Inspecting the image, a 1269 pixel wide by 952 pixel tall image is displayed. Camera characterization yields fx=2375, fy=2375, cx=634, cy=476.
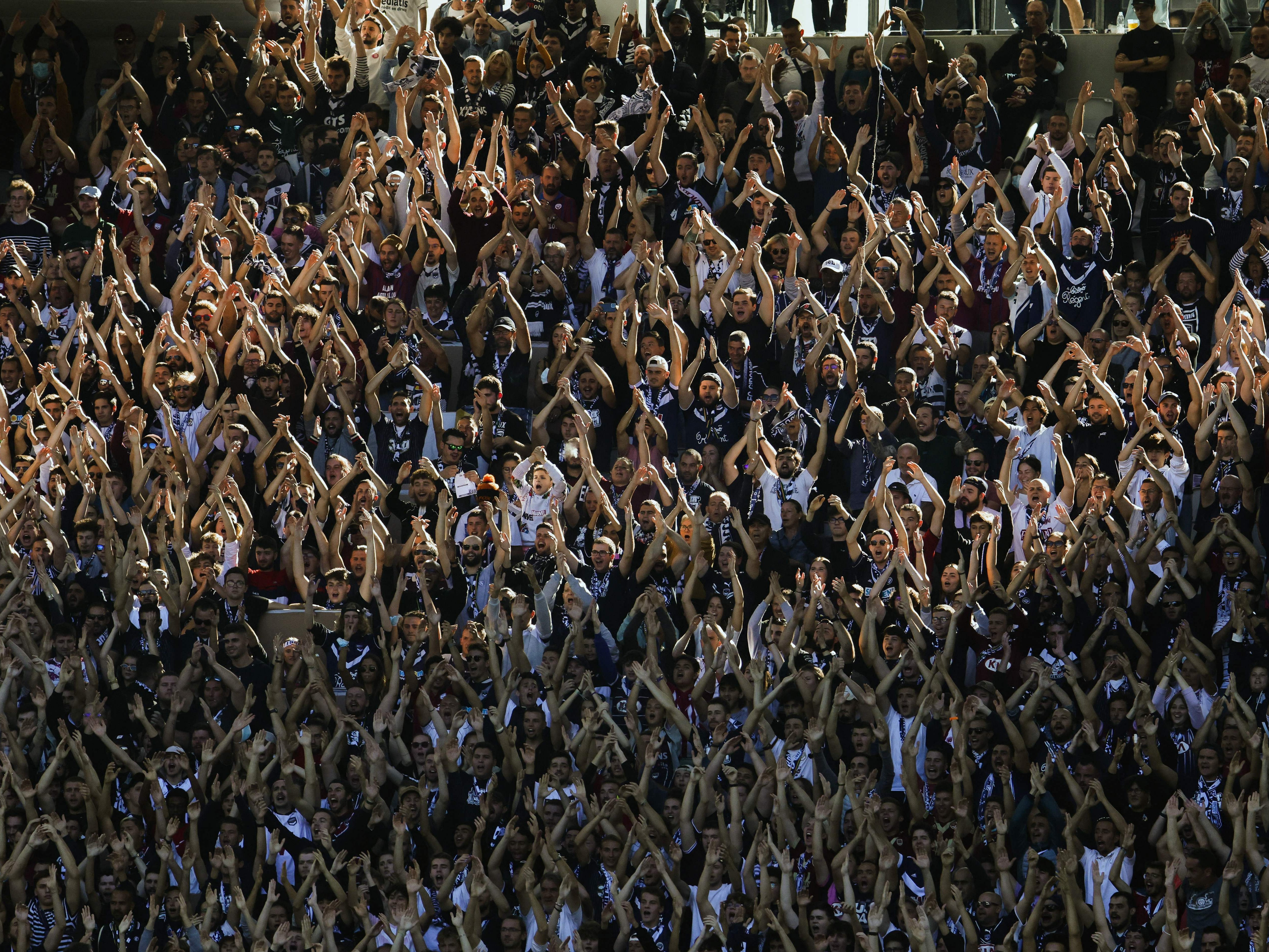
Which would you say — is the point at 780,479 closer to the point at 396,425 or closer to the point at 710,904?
the point at 396,425

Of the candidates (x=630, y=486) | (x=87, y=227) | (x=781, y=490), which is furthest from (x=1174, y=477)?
(x=87, y=227)

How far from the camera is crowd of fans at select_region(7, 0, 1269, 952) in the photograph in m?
15.0

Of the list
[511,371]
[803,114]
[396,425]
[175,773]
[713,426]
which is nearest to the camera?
[175,773]

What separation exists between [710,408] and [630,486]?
1158mm

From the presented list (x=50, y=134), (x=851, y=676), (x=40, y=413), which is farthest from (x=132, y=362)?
(x=851, y=676)

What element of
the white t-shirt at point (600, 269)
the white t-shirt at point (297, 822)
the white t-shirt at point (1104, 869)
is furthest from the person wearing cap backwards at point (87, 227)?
the white t-shirt at point (1104, 869)

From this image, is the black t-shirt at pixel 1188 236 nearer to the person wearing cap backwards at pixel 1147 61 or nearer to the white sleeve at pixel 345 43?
the person wearing cap backwards at pixel 1147 61

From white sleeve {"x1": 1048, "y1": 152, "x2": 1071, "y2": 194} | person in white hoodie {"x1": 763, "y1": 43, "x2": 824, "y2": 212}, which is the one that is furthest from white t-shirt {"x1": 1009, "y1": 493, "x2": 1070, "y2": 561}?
person in white hoodie {"x1": 763, "y1": 43, "x2": 824, "y2": 212}

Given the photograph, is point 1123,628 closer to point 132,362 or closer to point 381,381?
point 381,381

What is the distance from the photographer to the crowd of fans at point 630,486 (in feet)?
49.3

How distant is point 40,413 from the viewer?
58.1ft

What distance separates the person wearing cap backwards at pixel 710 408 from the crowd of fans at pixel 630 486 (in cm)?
3

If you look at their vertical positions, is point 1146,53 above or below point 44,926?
above

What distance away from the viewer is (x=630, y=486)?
661 inches
